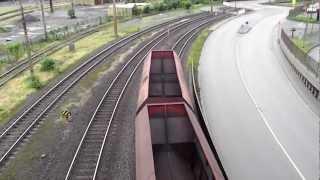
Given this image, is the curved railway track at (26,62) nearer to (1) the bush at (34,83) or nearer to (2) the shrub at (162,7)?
(1) the bush at (34,83)

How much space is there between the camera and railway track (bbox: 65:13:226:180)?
1753 cm

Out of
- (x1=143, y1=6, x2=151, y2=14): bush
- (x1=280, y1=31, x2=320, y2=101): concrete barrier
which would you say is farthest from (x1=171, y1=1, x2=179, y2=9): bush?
(x1=280, y1=31, x2=320, y2=101): concrete barrier

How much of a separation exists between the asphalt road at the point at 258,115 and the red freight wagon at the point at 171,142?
2.94m

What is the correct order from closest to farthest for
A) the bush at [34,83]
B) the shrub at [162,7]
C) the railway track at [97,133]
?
1. the railway track at [97,133]
2. the bush at [34,83]
3. the shrub at [162,7]

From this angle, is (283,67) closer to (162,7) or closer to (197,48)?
(197,48)

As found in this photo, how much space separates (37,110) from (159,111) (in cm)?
1072

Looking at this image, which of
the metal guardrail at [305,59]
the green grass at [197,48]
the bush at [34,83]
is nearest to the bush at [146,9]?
the green grass at [197,48]

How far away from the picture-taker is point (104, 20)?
66.3 metres

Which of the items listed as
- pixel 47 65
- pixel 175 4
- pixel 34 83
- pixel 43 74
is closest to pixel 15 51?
pixel 47 65

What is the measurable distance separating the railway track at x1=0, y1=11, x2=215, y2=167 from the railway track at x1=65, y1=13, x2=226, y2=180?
10.4ft

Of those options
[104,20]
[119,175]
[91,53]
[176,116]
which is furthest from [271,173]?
[104,20]

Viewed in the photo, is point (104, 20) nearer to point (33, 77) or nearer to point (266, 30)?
point (266, 30)

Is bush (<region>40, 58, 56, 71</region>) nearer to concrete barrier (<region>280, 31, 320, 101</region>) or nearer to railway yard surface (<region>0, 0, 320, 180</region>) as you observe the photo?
railway yard surface (<region>0, 0, 320, 180</region>)

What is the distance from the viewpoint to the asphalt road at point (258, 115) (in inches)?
725
